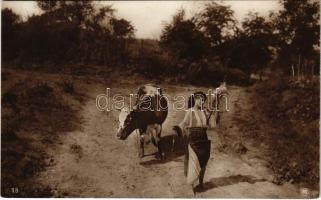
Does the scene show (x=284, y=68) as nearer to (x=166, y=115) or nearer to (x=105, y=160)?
(x=166, y=115)

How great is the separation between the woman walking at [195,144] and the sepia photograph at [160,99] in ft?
0.05

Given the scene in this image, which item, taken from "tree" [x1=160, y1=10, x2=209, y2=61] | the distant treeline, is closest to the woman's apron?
the distant treeline

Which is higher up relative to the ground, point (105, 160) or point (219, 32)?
point (219, 32)

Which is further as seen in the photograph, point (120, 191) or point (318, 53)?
point (318, 53)

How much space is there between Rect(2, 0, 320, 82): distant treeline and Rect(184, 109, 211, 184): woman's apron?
114 cm

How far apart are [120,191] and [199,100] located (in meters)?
1.81

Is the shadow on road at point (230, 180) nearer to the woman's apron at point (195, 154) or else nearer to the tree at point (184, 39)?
the woman's apron at point (195, 154)

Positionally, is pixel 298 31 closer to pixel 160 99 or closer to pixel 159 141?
pixel 160 99

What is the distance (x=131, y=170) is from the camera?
834 cm

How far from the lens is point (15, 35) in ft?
29.6

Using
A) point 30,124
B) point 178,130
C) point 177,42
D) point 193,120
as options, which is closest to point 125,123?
point 178,130

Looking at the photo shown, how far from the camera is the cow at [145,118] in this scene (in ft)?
28.1

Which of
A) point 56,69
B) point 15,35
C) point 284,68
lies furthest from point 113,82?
point 284,68

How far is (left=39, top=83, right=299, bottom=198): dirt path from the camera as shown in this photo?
8117mm
